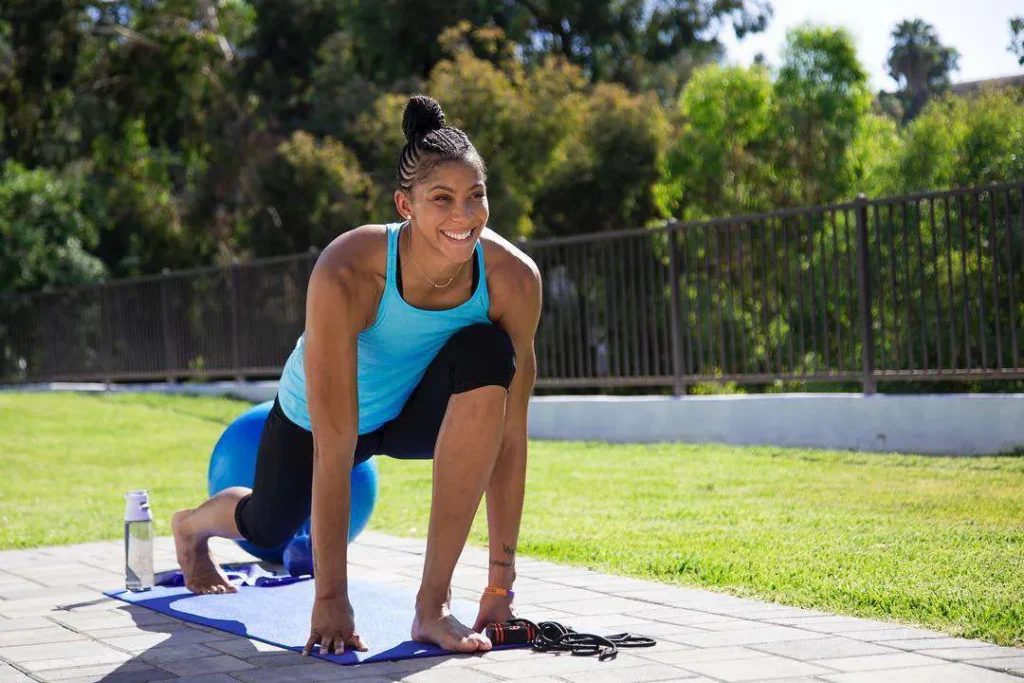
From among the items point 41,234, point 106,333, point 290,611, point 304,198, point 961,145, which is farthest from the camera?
point 304,198

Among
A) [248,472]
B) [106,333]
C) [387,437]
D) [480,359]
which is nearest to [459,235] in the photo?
[480,359]

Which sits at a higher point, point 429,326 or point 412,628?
point 429,326

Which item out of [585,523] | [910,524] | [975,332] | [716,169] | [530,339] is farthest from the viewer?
[716,169]

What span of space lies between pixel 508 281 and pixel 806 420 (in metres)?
6.74

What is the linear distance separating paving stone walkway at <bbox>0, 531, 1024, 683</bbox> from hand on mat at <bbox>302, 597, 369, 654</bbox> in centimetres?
8

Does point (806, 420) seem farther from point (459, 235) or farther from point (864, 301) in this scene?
point (459, 235)

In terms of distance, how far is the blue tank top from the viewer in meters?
4.37

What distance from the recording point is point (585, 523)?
291 inches

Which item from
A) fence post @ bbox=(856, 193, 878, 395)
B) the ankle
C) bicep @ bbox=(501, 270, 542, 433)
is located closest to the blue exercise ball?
bicep @ bbox=(501, 270, 542, 433)

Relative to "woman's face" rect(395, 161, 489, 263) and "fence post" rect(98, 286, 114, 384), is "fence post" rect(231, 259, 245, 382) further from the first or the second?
"woman's face" rect(395, 161, 489, 263)

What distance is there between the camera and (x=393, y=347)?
4.48m

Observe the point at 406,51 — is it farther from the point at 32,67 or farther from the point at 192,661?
the point at 192,661

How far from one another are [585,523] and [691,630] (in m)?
2.89

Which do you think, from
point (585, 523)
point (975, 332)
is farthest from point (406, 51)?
point (585, 523)
